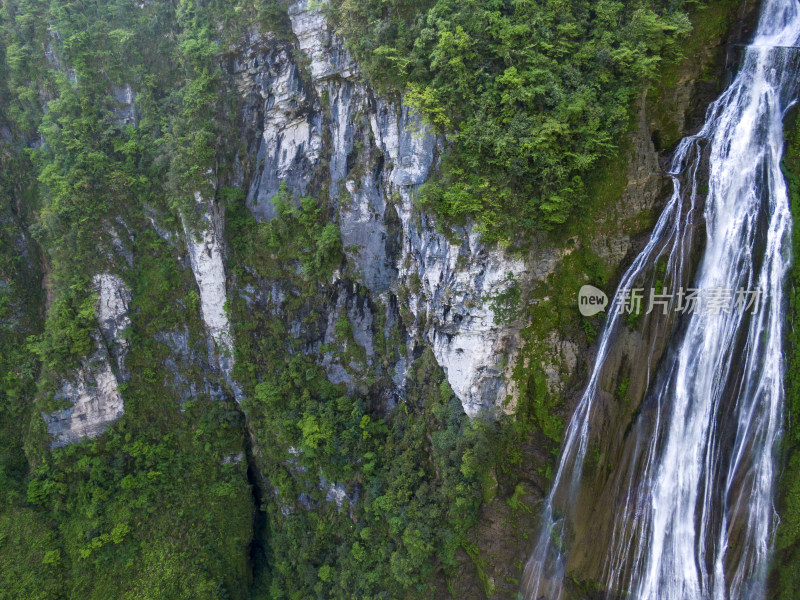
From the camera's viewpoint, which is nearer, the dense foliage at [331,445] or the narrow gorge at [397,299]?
the narrow gorge at [397,299]

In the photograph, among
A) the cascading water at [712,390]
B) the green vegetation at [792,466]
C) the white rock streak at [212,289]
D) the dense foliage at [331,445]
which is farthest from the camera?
the white rock streak at [212,289]

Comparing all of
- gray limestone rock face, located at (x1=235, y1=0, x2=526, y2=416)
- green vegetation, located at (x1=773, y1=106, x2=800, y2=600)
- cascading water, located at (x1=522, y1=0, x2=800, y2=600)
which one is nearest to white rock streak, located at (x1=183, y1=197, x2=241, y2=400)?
gray limestone rock face, located at (x1=235, y1=0, x2=526, y2=416)

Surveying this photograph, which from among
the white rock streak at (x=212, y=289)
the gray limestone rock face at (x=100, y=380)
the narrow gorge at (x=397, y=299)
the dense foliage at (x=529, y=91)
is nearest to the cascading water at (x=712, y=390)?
the narrow gorge at (x=397, y=299)

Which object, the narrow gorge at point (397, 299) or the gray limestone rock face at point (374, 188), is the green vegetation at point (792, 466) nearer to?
the narrow gorge at point (397, 299)

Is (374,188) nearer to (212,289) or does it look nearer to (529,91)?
(529,91)

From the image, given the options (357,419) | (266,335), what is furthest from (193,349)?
(357,419)

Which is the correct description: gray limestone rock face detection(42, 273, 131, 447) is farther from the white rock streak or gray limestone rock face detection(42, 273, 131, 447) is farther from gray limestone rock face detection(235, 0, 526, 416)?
gray limestone rock face detection(235, 0, 526, 416)

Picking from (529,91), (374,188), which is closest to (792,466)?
(529,91)
